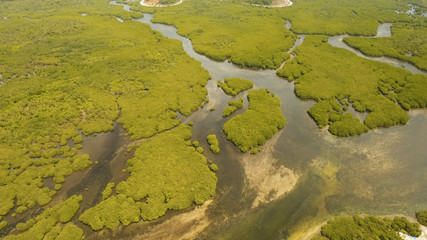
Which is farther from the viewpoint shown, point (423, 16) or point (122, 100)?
point (423, 16)

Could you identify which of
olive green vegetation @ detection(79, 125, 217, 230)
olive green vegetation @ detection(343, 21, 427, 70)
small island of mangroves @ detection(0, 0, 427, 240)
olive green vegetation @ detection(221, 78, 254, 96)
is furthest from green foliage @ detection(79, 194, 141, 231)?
olive green vegetation @ detection(343, 21, 427, 70)

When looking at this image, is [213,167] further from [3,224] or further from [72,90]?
[72,90]

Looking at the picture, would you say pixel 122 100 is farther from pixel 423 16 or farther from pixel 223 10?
pixel 423 16

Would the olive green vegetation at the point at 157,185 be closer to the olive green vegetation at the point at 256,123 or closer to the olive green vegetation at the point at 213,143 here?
the olive green vegetation at the point at 213,143

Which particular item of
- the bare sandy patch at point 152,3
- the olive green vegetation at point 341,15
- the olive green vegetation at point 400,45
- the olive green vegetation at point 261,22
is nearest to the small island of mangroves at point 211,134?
the olive green vegetation at point 400,45

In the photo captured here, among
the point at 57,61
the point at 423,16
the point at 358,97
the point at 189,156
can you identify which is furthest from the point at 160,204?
the point at 423,16

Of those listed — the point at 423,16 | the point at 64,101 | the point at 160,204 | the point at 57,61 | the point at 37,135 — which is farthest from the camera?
the point at 423,16

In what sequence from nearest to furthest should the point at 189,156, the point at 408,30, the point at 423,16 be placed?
the point at 189,156
the point at 408,30
the point at 423,16
